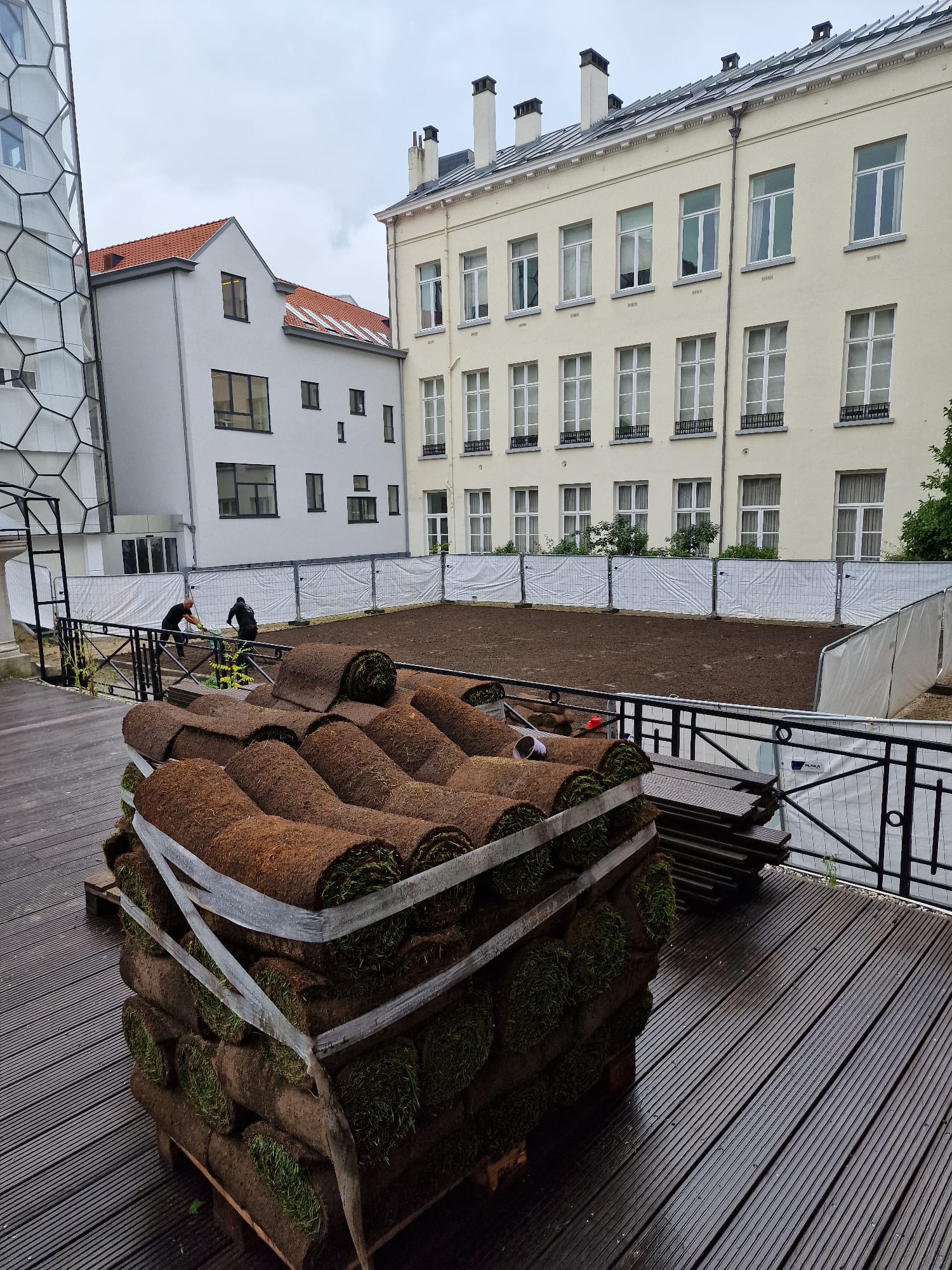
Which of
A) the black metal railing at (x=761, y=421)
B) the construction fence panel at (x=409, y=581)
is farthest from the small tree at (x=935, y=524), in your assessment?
the construction fence panel at (x=409, y=581)

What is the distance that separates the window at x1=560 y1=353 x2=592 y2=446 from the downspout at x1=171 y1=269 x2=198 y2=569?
12952 mm

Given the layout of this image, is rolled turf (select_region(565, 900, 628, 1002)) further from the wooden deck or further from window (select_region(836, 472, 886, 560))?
window (select_region(836, 472, 886, 560))

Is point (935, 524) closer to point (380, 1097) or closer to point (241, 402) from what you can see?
point (380, 1097)

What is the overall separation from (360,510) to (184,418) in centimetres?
873

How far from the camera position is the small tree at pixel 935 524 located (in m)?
16.7

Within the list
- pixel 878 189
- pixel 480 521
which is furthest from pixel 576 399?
pixel 878 189

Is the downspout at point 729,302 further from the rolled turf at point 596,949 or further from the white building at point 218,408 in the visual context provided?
the rolled turf at point 596,949

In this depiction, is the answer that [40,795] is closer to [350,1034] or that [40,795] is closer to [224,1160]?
[224,1160]

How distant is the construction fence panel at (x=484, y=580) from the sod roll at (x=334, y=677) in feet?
70.8

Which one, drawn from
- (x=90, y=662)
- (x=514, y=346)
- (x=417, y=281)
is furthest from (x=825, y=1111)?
(x=417, y=281)

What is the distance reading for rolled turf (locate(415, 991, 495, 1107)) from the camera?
206cm

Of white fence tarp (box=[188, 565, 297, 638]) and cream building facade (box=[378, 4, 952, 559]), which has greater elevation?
cream building facade (box=[378, 4, 952, 559])

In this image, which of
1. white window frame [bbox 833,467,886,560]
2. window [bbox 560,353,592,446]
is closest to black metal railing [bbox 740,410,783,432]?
white window frame [bbox 833,467,886,560]

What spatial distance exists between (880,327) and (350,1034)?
25.5 meters
